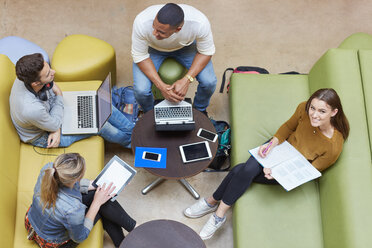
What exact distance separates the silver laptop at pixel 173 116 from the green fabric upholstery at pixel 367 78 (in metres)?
1.27

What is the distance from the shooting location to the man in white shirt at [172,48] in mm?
2906

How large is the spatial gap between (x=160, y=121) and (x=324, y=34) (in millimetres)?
2236

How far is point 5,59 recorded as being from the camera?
3072 millimetres

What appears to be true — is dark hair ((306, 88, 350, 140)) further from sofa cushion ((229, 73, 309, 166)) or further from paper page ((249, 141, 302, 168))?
sofa cushion ((229, 73, 309, 166))

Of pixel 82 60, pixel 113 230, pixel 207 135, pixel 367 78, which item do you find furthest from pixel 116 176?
pixel 367 78

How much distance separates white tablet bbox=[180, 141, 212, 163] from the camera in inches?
117

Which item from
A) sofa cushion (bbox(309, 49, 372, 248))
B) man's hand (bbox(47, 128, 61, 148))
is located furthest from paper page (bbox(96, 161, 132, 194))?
sofa cushion (bbox(309, 49, 372, 248))

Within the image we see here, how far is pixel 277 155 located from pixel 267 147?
9 cm

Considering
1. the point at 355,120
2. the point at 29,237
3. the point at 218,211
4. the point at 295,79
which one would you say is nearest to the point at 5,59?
the point at 29,237

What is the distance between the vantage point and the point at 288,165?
2869 millimetres

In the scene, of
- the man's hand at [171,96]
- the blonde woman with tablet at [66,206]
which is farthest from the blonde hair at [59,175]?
the man's hand at [171,96]

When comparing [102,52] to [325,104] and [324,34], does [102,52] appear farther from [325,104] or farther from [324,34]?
[324,34]

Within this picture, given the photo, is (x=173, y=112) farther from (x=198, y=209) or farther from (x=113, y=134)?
→ (x=198, y=209)

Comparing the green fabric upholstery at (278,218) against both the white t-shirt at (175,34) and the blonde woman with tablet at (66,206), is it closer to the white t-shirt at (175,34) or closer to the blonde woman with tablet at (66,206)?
the blonde woman with tablet at (66,206)
